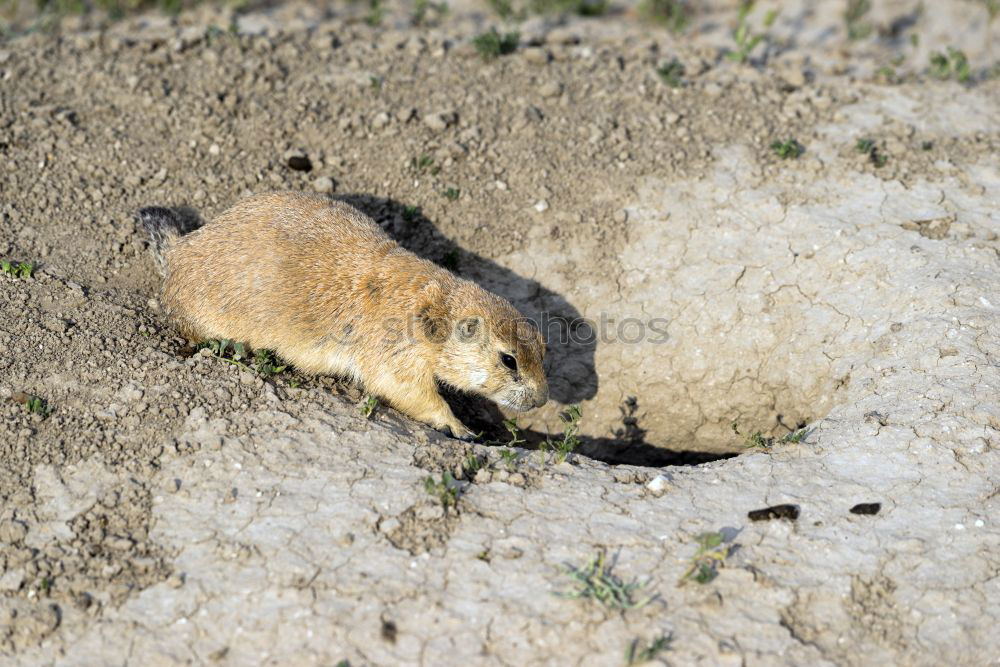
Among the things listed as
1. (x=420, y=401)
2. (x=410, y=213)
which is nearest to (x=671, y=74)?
(x=410, y=213)

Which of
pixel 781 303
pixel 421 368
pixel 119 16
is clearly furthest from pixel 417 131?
pixel 119 16

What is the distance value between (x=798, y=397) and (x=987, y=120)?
345 cm

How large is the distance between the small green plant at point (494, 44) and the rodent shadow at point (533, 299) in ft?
6.72

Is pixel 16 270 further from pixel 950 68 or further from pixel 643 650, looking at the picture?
pixel 950 68

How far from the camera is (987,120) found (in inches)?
309

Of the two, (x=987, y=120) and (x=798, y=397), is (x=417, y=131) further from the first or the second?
(x=987, y=120)

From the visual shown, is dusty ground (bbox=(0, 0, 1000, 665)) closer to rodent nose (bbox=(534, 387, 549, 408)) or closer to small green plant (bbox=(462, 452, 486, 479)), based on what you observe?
small green plant (bbox=(462, 452, 486, 479))

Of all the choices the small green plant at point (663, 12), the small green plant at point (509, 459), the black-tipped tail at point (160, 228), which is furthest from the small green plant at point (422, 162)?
the small green plant at point (663, 12)

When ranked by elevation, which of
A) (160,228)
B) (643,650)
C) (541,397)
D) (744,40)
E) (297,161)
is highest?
(744,40)

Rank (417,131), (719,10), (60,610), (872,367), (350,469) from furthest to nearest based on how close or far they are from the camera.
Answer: (719,10)
(417,131)
(872,367)
(350,469)
(60,610)

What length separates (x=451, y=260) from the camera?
684cm

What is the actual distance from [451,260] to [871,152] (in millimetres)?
3425

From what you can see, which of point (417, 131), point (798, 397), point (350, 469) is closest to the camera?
point (350, 469)

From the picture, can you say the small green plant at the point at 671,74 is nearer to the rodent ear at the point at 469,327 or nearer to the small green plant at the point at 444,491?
the rodent ear at the point at 469,327
